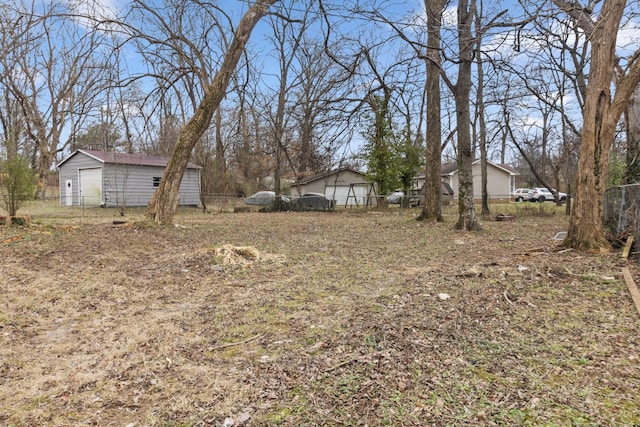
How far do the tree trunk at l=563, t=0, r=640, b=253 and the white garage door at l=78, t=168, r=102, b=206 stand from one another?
20319 mm

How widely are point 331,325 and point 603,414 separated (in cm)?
179

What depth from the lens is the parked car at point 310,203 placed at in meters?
20.1

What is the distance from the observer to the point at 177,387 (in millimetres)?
2205

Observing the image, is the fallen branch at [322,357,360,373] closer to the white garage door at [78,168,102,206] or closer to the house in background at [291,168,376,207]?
the white garage door at [78,168,102,206]

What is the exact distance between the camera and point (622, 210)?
6.01 m

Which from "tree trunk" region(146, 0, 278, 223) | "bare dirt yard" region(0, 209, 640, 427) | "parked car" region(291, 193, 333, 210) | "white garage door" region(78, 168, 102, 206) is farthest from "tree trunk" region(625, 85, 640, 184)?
"white garage door" region(78, 168, 102, 206)

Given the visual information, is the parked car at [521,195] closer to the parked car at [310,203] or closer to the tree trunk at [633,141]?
the parked car at [310,203]

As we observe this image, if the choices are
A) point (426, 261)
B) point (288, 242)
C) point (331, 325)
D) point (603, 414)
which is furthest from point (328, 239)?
point (603, 414)

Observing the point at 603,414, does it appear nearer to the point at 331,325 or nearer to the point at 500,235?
the point at 331,325

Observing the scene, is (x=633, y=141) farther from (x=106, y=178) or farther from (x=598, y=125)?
(x=106, y=178)

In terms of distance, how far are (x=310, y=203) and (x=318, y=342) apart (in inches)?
716

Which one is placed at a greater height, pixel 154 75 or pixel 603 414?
pixel 154 75

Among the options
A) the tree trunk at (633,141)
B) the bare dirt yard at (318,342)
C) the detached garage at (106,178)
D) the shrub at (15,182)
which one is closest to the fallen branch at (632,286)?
the bare dirt yard at (318,342)

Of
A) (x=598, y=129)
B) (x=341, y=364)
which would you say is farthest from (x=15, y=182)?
(x=598, y=129)
